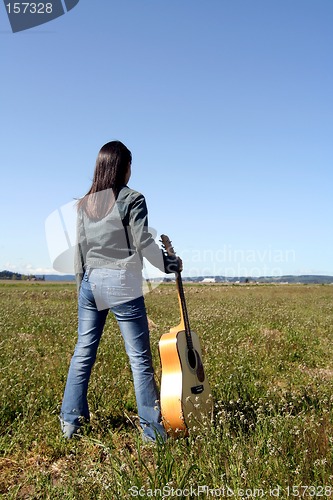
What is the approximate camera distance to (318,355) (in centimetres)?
888

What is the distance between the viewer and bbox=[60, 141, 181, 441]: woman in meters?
4.39

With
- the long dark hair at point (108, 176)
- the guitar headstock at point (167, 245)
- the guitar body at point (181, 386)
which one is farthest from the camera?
the guitar headstock at point (167, 245)

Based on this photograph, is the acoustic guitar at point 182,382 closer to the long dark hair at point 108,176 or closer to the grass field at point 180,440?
the grass field at point 180,440

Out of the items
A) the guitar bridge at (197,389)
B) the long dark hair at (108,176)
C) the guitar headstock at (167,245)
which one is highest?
the long dark hair at (108,176)

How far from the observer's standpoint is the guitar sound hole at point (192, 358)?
4.70 m

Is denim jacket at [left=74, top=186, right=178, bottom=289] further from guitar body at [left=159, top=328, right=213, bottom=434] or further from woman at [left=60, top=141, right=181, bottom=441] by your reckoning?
guitar body at [left=159, top=328, right=213, bottom=434]

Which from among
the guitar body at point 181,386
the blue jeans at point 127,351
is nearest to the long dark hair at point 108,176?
the blue jeans at point 127,351

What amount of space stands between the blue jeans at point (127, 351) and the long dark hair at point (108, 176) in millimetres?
656

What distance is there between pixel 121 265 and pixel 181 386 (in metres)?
1.34

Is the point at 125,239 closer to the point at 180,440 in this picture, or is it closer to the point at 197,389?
the point at 197,389

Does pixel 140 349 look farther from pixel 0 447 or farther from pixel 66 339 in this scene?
pixel 66 339

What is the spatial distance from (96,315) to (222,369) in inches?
101

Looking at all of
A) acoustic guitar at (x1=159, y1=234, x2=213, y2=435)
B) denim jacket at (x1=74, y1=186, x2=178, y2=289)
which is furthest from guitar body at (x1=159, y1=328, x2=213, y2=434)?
denim jacket at (x1=74, y1=186, x2=178, y2=289)

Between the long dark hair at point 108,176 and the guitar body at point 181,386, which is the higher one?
the long dark hair at point 108,176
